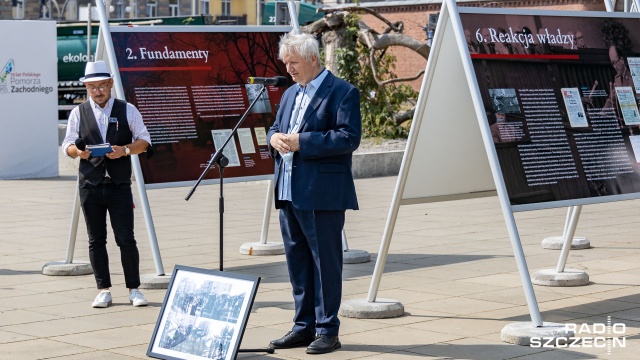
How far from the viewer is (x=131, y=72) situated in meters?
9.39

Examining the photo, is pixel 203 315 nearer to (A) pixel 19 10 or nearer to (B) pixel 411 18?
(B) pixel 411 18

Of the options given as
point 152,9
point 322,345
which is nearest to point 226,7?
point 152,9

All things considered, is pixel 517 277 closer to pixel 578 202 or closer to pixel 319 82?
pixel 578 202

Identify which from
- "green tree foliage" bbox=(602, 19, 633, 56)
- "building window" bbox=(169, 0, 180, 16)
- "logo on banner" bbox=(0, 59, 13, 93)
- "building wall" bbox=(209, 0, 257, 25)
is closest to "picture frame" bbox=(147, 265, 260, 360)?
"green tree foliage" bbox=(602, 19, 633, 56)

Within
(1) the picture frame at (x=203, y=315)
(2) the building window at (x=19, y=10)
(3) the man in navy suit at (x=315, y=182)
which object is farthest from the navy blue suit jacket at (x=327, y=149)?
(2) the building window at (x=19, y=10)

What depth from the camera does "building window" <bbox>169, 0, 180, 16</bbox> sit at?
2527 inches

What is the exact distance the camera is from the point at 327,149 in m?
6.50

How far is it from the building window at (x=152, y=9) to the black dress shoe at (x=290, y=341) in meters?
57.0

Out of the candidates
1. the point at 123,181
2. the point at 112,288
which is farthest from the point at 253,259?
the point at 123,181

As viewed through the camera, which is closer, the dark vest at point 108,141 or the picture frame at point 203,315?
the picture frame at point 203,315

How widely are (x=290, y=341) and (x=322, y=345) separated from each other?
0.23 meters

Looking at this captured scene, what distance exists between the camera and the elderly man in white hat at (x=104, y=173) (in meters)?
8.11

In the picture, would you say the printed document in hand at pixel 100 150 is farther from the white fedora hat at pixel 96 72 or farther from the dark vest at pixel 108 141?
the white fedora hat at pixel 96 72

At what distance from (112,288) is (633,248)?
16.2 ft
